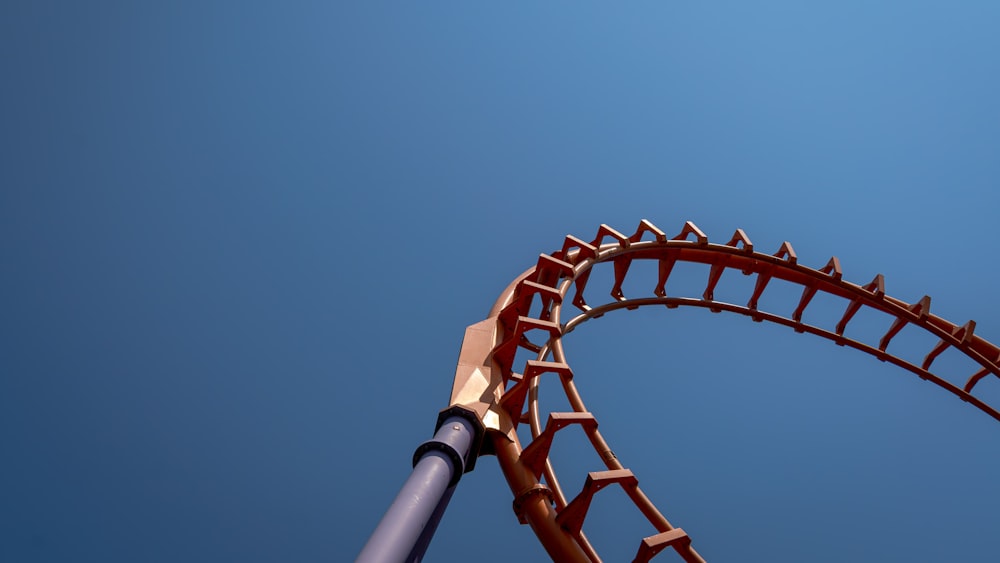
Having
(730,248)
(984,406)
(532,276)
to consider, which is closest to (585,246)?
(532,276)

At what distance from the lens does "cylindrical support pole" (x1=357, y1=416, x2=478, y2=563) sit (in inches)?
210

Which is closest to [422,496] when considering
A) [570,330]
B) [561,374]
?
[561,374]

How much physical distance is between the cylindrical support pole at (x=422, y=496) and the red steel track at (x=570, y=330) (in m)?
0.57

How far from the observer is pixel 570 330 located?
12555mm

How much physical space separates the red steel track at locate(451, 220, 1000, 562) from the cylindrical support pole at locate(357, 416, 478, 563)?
0.57m

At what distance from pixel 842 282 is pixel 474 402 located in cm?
1104

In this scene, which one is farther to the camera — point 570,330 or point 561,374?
point 570,330

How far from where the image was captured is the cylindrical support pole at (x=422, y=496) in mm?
5336

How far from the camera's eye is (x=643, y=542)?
663cm

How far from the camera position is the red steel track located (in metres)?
6.99

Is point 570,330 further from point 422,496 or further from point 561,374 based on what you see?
point 422,496

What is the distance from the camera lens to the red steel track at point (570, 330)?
6.99 m

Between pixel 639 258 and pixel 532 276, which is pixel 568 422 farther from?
pixel 639 258

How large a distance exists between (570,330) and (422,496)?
6881 mm
